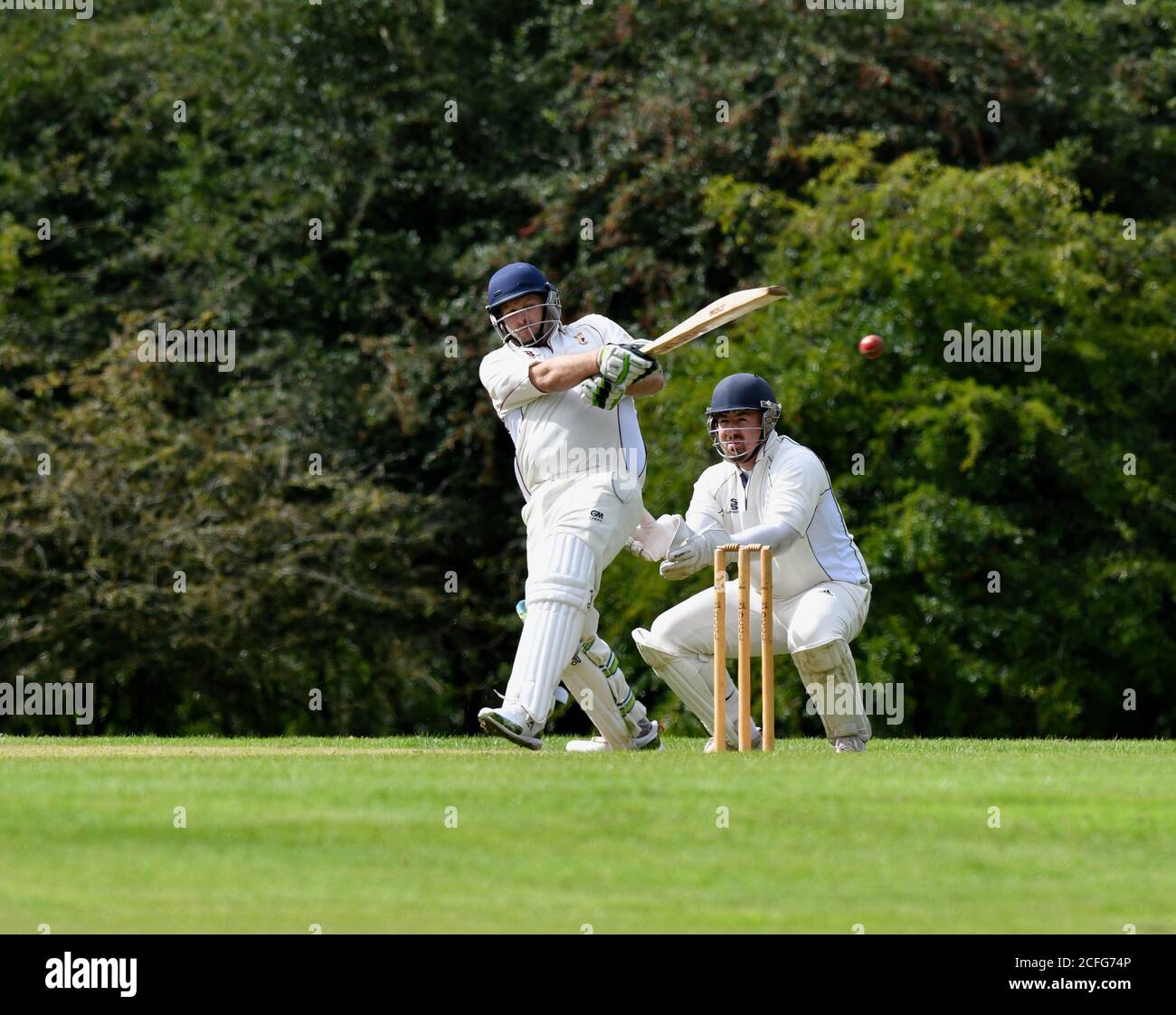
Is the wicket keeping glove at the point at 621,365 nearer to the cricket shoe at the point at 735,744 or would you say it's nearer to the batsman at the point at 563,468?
the batsman at the point at 563,468

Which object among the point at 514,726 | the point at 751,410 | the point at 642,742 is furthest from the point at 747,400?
the point at 514,726

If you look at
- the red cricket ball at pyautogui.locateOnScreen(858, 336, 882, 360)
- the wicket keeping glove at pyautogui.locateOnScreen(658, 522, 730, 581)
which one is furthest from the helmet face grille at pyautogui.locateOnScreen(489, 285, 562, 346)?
the red cricket ball at pyautogui.locateOnScreen(858, 336, 882, 360)

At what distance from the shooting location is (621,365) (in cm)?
874

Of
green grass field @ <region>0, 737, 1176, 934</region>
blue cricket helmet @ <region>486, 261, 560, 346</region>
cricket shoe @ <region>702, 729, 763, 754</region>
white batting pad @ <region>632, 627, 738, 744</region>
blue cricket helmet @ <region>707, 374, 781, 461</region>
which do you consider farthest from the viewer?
white batting pad @ <region>632, 627, 738, 744</region>

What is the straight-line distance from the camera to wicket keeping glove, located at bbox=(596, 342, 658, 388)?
28.7 ft

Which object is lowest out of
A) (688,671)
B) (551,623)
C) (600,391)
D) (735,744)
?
(735,744)

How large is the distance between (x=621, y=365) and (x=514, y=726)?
4.92 ft

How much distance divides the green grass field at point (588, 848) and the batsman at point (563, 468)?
644 millimetres

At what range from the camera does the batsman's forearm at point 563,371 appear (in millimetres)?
8906

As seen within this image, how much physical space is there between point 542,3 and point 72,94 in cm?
456

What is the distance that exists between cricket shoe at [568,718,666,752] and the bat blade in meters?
1.84

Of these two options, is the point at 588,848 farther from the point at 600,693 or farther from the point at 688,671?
the point at 688,671

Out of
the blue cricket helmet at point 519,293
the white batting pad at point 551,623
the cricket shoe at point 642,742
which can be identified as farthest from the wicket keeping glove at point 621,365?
the cricket shoe at point 642,742

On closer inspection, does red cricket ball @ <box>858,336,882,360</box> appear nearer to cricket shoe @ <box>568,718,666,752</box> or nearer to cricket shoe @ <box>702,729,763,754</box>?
cricket shoe @ <box>702,729,763,754</box>
